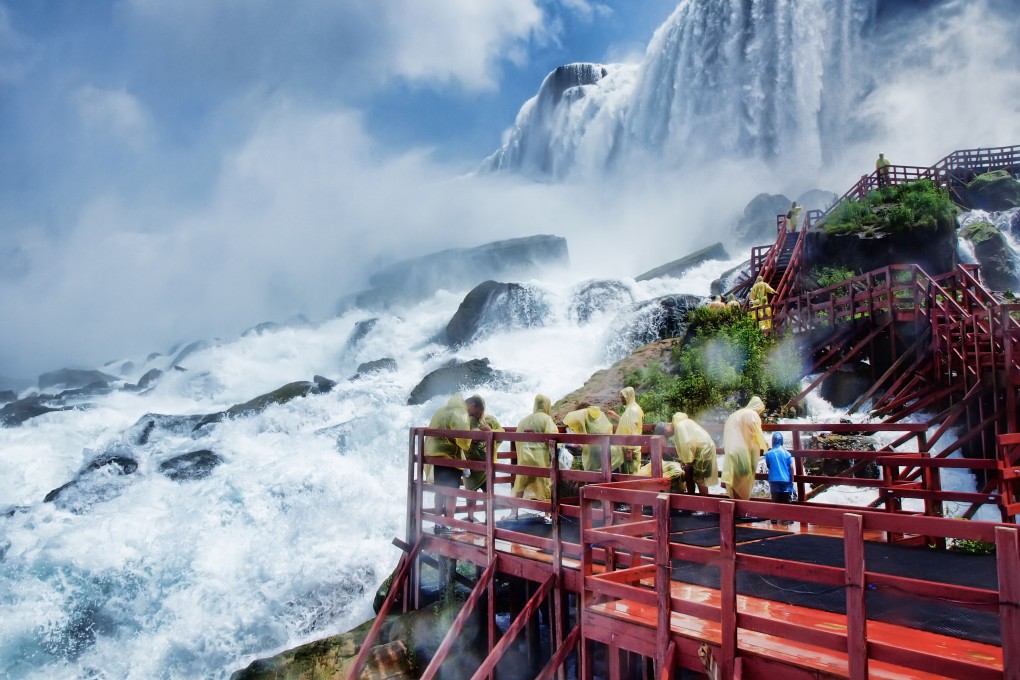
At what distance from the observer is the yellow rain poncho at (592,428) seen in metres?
9.75

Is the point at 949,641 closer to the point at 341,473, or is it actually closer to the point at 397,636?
the point at 397,636

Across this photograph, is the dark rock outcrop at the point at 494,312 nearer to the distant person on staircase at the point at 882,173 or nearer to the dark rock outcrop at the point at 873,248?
the dark rock outcrop at the point at 873,248

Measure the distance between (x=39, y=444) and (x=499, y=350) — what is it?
2047cm

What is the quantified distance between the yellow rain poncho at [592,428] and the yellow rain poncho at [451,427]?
1.45 metres

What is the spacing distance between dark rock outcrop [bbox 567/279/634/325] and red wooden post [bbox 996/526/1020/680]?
104ft

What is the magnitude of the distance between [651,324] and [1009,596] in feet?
85.5

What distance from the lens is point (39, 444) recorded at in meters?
31.1

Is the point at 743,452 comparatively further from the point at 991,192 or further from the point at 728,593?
the point at 991,192

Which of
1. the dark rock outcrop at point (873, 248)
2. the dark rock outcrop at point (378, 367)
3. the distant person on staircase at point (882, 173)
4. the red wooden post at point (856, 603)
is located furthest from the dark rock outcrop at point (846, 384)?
the dark rock outcrop at point (378, 367)

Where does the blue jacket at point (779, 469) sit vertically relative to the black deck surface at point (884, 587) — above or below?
above

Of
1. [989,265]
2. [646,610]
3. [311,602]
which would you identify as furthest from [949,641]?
[989,265]

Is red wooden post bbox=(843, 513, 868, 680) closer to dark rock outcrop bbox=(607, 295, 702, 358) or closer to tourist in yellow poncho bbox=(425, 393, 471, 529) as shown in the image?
tourist in yellow poncho bbox=(425, 393, 471, 529)

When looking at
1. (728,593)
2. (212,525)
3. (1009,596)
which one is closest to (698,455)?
(728,593)

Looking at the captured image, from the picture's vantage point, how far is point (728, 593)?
476cm
